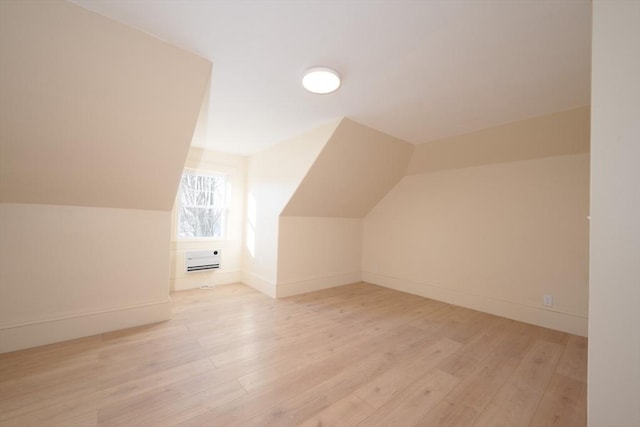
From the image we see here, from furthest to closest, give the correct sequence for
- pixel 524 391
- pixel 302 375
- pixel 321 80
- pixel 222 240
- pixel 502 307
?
pixel 222 240, pixel 502 307, pixel 321 80, pixel 302 375, pixel 524 391

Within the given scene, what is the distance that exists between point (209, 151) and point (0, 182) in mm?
2460

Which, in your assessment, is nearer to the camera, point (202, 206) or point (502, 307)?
point (502, 307)

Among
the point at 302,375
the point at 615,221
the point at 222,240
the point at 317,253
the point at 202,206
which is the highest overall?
the point at 202,206

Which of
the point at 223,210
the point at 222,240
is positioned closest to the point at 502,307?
the point at 222,240

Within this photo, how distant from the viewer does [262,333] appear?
2.52 meters

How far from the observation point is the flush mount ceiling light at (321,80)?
6.26 feet

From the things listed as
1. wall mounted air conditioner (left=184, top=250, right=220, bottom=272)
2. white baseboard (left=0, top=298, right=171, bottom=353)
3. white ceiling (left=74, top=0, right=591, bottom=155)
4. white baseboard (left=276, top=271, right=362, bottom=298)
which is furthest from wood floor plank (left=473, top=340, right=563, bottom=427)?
wall mounted air conditioner (left=184, top=250, right=220, bottom=272)

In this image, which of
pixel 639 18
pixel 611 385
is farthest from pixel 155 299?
pixel 639 18

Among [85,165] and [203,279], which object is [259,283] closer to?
[203,279]

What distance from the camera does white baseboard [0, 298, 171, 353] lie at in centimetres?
211

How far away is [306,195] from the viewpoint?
11.8 ft

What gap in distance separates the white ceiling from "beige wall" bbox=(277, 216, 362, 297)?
1.91 metres

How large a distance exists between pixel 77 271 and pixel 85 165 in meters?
1.09

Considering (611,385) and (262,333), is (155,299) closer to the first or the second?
(262,333)
